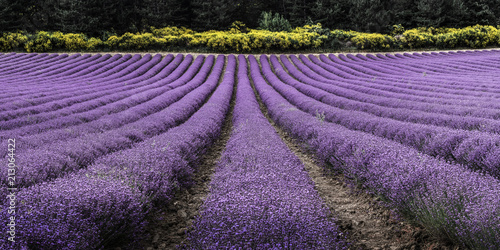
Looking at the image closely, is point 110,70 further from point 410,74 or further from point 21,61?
point 410,74

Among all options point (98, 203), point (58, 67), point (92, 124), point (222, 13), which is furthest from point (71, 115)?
point (222, 13)

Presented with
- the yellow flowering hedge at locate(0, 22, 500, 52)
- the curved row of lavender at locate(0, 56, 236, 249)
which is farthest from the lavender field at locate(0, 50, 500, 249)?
the yellow flowering hedge at locate(0, 22, 500, 52)

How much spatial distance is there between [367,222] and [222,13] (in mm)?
37869

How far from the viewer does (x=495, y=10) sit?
39000mm

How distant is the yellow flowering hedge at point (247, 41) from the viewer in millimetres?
27250

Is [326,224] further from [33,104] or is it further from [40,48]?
[40,48]

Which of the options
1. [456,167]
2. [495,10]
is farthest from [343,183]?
[495,10]

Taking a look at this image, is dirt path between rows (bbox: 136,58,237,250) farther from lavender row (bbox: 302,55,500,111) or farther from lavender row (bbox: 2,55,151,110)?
lavender row (bbox: 302,55,500,111)

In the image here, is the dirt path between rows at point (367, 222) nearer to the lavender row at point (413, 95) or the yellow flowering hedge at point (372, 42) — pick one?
the lavender row at point (413, 95)

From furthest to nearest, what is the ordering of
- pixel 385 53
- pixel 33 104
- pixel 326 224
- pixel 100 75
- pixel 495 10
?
pixel 495 10 < pixel 385 53 < pixel 100 75 < pixel 33 104 < pixel 326 224

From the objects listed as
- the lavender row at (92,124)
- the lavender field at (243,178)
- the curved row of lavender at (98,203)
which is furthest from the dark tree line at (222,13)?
the curved row of lavender at (98,203)

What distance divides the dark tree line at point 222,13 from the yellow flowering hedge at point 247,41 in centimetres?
389

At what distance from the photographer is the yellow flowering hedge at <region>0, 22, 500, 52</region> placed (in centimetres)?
2725

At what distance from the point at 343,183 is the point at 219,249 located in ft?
11.2
